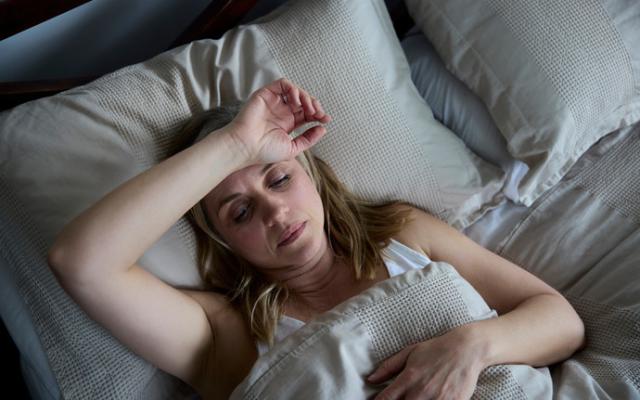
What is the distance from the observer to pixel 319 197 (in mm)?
1188

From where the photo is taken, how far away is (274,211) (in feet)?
3.61

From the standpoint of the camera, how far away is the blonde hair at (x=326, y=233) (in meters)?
1.19

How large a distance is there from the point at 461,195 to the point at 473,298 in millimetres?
348

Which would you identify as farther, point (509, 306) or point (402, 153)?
point (402, 153)

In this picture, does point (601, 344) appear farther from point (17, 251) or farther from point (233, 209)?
point (17, 251)

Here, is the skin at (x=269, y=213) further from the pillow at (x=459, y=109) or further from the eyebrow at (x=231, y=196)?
the pillow at (x=459, y=109)

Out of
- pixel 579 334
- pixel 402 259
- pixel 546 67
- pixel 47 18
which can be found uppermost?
pixel 47 18

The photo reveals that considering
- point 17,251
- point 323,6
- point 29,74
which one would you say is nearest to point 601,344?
point 323,6

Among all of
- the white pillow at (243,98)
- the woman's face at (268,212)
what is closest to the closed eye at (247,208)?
the woman's face at (268,212)

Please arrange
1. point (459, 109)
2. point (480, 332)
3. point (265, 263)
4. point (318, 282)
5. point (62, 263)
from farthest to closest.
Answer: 1. point (459, 109)
2. point (318, 282)
3. point (265, 263)
4. point (480, 332)
5. point (62, 263)

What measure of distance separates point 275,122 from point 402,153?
316 mm

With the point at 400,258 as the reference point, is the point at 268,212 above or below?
above

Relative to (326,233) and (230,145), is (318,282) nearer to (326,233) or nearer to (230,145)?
(326,233)

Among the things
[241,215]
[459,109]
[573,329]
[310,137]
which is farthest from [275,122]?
[573,329]
